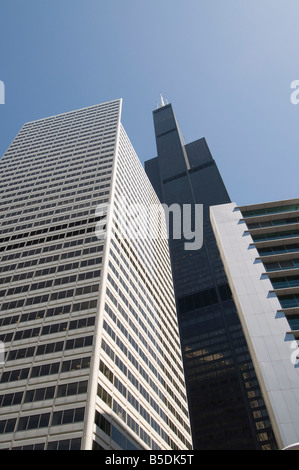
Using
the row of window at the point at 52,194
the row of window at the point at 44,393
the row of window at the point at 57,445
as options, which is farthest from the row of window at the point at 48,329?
the row of window at the point at 52,194

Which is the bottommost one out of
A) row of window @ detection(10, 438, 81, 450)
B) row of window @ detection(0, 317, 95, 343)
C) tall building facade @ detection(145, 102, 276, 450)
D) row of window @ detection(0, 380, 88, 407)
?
row of window @ detection(10, 438, 81, 450)

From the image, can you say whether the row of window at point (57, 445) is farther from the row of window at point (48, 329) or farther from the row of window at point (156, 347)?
the row of window at point (156, 347)

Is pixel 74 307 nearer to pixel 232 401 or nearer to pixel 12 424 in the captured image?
pixel 12 424

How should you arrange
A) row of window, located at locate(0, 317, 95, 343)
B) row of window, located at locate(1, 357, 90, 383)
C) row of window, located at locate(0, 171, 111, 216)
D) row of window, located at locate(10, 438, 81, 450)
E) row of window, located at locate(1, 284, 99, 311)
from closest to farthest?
row of window, located at locate(10, 438, 81, 450), row of window, located at locate(1, 357, 90, 383), row of window, located at locate(0, 317, 95, 343), row of window, located at locate(1, 284, 99, 311), row of window, located at locate(0, 171, 111, 216)

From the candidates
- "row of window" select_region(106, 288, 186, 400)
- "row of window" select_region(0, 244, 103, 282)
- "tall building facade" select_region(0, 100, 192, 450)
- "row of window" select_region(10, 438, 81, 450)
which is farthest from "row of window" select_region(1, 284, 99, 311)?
"row of window" select_region(10, 438, 81, 450)

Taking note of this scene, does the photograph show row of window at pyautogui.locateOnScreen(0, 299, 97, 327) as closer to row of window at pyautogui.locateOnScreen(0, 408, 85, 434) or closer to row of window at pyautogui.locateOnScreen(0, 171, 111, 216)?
row of window at pyautogui.locateOnScreen(0, 408, 85, 434)

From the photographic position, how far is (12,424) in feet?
161

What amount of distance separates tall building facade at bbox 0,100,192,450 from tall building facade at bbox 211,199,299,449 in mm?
21100

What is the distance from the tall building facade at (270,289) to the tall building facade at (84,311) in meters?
21.1

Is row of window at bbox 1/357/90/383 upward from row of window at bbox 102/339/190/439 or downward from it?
downward

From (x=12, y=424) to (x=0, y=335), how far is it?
57.1ft

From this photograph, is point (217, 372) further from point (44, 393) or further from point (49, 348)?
point (44, 393)

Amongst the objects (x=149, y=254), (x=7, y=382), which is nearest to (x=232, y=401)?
(x=149, y=254)

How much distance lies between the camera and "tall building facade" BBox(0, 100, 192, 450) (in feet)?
164
